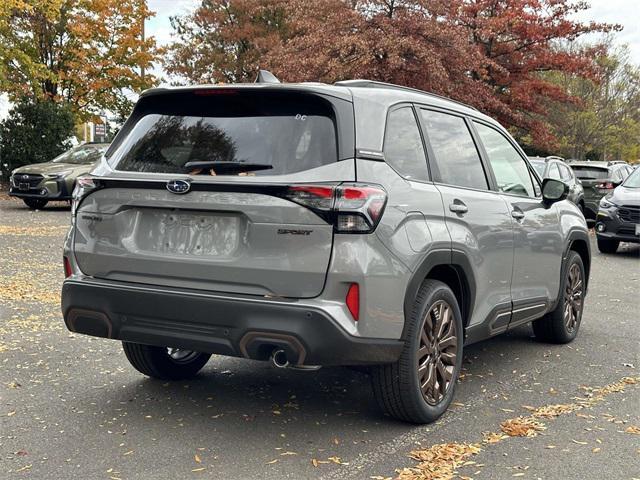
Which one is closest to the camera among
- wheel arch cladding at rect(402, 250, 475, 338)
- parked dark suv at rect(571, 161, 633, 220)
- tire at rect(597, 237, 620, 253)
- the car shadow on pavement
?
wheel arch cladding at rect(402, 250, 475, 338)

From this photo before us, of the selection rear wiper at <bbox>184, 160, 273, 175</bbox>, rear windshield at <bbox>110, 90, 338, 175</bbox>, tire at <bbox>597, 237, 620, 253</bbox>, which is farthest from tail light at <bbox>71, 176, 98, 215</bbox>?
tire at <bbox>597, 237, 620, 253</bbox>

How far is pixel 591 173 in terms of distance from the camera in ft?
61.4

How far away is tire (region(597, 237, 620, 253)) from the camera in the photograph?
1353cm

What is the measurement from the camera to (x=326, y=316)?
11.8 ft

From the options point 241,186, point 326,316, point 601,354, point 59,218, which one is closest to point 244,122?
point 241,186

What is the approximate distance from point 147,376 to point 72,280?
3.81 feet

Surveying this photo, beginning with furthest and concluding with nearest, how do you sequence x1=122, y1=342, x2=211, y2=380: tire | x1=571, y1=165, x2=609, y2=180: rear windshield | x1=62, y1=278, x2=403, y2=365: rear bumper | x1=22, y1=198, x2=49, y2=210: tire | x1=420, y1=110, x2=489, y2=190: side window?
1. x1=22, y1=198, x2=49, y2=210: tire
2. x1=571, y1=165, x2=609, y2=180: rear windshield
3. x1=122, y1=342, x2=211, y2=380: tire
4. x1=420, y1=110, x2=489, y2=190: side window
5. x1=62, y1=278, x2=403, y2=365: rear bumper

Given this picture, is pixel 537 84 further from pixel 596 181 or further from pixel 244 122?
pixel 244 122

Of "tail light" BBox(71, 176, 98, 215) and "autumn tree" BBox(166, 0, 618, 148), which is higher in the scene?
"autumn tree" BBox(166, 0, 618, 148)

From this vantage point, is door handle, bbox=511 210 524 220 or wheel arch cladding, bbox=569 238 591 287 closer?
door handle, bbox=511 210 524 220

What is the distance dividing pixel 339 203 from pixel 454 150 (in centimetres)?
154

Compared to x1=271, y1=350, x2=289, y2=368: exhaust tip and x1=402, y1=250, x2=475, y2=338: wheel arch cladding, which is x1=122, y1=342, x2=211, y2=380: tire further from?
x1=402, y1=250, x2=475, y2=338: wheel arch cladding

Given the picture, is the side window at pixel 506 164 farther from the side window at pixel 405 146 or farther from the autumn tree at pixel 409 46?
the autumn tree at pixel 409 46

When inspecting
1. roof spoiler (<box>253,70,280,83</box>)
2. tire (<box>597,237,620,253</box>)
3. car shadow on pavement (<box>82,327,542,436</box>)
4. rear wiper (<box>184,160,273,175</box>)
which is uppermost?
roof spoiler (<box>253,70,280,83</box>)
